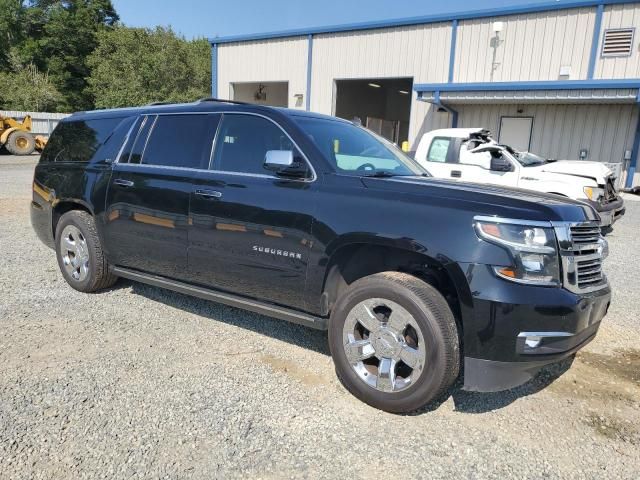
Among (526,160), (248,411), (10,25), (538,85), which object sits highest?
(10,25)

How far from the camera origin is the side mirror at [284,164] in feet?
11.0

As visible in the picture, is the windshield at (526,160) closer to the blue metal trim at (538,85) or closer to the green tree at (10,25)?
the blue metal trim at (538,85)

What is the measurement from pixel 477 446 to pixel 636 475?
77 centimetres

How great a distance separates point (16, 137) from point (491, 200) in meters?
27.2

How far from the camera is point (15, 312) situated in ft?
14.4

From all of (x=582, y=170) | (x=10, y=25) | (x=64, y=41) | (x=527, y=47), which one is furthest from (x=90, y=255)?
(x=10, y=25)

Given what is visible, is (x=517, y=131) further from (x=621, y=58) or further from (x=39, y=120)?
(x=39, y=120)

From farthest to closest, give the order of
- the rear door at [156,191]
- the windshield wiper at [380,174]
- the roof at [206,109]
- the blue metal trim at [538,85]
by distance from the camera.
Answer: the blue metal trim at [538,85]
the rear door at [156,191]
the roof at [206,109]
the windshield wiper at [380,174]

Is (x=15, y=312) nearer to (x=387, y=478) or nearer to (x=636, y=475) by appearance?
(x=387, y=478)

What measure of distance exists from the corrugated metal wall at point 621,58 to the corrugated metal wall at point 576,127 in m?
1.07

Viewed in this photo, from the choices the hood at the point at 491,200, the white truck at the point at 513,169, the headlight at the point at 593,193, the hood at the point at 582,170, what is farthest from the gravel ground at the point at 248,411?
the hood at the point at 582,170

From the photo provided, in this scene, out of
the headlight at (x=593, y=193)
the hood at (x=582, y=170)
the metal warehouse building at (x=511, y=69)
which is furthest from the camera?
the metal warehouse building at (x=511, y=69)

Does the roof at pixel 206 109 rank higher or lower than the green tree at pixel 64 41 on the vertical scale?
lower

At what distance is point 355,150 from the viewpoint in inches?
156
